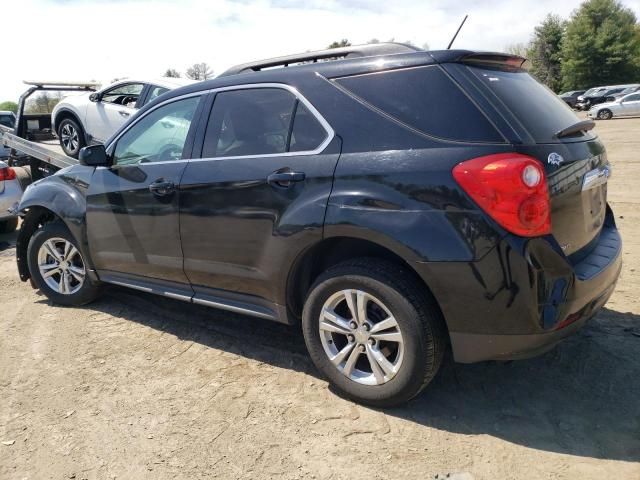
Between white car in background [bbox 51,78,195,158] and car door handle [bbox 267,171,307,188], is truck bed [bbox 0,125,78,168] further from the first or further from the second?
car door handle [bbox 267,171,307,188]

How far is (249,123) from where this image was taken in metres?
3.39

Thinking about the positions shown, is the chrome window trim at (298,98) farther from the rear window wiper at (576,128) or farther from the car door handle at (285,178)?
the rear window wiper at (576,128)

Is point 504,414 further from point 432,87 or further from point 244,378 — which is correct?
point 432,87

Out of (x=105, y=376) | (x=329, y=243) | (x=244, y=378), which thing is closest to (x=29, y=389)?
(x=105, y=376)

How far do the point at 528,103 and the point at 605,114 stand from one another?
110 ft

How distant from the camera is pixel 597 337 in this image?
3623 millimetres

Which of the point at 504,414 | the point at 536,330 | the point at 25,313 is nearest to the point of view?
the point at 536,330

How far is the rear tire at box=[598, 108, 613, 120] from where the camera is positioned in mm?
31547

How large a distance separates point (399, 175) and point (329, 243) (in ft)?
2.07

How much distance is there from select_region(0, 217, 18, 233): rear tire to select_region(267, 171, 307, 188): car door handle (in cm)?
665

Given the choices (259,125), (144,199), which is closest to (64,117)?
(144,199)

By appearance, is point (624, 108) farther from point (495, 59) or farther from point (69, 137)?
point (495, 59)

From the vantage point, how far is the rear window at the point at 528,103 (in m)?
2.63

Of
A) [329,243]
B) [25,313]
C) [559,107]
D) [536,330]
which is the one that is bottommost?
[25,313]
